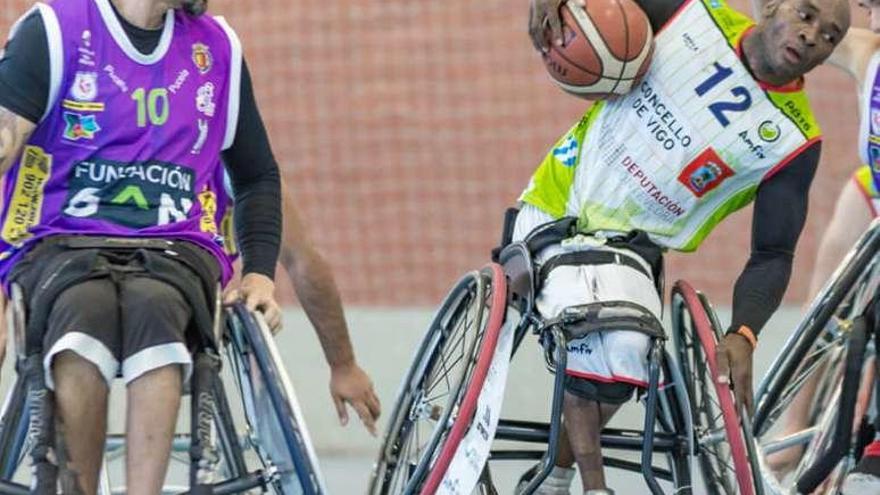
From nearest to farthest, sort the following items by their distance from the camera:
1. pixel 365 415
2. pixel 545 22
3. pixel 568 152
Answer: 1. pixel 545 22
2. pixel 568 152
3. pixel 365 415

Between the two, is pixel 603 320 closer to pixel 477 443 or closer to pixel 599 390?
pixel 599 390

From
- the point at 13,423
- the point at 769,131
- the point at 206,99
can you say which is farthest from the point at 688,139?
the point at 13,423

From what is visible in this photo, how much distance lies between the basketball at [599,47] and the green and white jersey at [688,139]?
12cm

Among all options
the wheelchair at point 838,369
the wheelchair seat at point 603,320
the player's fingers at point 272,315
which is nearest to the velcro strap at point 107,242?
the player's fingers at point 272,315

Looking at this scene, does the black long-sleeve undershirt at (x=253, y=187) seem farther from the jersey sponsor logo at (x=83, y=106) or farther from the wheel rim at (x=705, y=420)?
the wheel rim at (x=705, y=420)

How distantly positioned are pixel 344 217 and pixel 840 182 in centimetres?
187

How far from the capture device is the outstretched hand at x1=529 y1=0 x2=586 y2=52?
158 inches

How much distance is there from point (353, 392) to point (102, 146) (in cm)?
102

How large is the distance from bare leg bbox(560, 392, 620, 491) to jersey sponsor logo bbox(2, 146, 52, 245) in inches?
43.9

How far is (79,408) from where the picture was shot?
11.3ft

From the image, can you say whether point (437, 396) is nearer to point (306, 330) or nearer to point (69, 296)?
point (69, 296)

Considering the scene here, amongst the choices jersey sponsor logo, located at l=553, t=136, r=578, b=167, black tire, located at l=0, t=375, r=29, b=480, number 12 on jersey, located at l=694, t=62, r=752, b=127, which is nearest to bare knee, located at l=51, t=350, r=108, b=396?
black tire, located at l=0, t=375, r=29, b=480

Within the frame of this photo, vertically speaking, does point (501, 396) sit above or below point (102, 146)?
below

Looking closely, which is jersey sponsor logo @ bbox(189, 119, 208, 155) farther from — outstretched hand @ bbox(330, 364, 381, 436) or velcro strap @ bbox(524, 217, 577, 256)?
outstretched hand @ bbox(330, 364, 381, 436)
